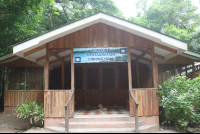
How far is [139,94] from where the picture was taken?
541 centimetres

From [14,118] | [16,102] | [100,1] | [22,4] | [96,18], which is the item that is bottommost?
[14,118]

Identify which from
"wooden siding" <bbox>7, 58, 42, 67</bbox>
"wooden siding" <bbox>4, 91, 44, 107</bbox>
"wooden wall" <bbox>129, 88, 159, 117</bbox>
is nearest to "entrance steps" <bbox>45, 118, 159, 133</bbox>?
"wooden wall" <bbox>129, 88, 159, 117</bbox>

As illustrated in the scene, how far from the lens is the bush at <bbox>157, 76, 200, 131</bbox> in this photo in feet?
15.8

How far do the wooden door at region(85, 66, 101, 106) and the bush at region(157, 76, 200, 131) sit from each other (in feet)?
13.3

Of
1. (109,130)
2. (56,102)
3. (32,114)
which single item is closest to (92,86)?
(56,102)

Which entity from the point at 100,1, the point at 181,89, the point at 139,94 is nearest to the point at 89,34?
the point at 139,94

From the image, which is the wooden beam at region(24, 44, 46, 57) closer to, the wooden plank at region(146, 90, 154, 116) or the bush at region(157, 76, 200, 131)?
the wooden plank at region(146, 90, 154, 116)

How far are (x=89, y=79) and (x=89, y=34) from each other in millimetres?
3849

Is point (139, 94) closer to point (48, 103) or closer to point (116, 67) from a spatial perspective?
point (48, 103)

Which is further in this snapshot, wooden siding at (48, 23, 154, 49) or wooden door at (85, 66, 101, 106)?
wooden door at (85, 66, 101, 106)

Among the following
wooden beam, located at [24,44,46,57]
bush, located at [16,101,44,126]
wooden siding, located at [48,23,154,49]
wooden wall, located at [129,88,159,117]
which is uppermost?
wooden siding, located at [48,23,154,49]

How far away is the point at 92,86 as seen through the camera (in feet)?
29.6

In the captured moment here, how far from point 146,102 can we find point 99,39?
9.14 ft

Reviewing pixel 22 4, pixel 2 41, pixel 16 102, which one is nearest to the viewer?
pixel 22 4
